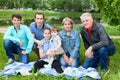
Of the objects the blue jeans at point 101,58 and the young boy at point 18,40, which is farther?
the young boy at point 18,40

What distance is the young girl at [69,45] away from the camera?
7.63 m

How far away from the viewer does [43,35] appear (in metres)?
8.06

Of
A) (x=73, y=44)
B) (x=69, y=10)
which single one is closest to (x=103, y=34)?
(x=73, y=44)

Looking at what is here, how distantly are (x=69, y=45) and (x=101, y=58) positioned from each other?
2.78ft

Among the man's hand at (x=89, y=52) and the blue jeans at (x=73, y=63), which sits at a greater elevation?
the man's hand at (x=89, y=52)

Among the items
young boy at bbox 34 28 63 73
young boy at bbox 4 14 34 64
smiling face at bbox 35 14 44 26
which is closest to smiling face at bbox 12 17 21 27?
young boy at bbox 4 14 34 64

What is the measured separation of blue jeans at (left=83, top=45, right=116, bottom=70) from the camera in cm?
716

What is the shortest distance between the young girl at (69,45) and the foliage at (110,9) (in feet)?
10.2

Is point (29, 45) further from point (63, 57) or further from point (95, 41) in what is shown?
point (95, 41)

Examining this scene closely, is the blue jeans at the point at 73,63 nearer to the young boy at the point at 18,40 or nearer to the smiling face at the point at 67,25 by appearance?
the smiling face at the point at 67,25

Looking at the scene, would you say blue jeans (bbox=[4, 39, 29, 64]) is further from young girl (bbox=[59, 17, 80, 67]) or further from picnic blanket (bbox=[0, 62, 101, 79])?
young girl (bbox=[59, 17, 80, 67])

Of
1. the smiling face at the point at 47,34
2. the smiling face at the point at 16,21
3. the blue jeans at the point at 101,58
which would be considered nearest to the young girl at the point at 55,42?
the smiling face at the point at 47,34

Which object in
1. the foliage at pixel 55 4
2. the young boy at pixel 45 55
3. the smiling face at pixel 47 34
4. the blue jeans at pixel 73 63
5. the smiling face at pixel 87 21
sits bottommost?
the foliage at pixel 55 4

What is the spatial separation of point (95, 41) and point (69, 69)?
79 cm
